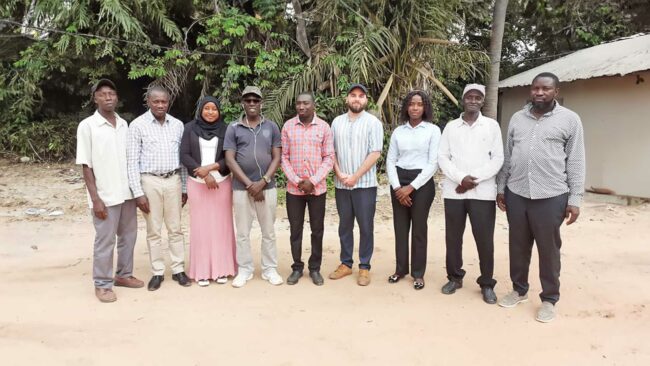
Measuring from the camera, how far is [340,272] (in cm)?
432

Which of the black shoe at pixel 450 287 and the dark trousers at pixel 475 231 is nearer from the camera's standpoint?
the dark trousers at pixel 475 231

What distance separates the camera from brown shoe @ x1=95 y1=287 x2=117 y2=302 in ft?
12.2

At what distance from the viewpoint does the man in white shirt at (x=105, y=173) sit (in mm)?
3605

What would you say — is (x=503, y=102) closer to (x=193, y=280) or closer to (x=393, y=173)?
Result: (x=393, y=173)

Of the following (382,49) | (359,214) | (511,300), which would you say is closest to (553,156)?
(511,300)

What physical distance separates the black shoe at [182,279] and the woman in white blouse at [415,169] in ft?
6.31

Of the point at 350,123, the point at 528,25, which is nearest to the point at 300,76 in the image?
the point at 350,123


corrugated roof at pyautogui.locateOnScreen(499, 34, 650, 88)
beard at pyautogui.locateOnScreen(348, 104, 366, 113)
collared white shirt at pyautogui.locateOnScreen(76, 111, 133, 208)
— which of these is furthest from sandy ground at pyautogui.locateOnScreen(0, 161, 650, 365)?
corrugated roof at pyautogui.locateOnScreen(499, 34, 650, 88)

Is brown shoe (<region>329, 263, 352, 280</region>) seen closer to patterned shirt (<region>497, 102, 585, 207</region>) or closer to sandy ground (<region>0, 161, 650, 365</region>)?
sandy ground (<region>0, 161, 650, 365</region>)

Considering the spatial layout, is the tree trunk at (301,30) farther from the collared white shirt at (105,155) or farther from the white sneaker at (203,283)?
the white sneaker at (203,283)

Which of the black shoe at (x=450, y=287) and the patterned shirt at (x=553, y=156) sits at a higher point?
the patterned shirt at (x=553, y=156)

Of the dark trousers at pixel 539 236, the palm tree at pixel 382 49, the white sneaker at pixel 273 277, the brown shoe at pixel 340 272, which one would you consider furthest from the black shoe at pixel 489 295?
the palm tree at pixel 382 49

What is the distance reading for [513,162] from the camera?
350 cm

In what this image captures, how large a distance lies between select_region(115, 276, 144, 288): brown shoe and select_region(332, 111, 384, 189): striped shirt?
2.00 metres
